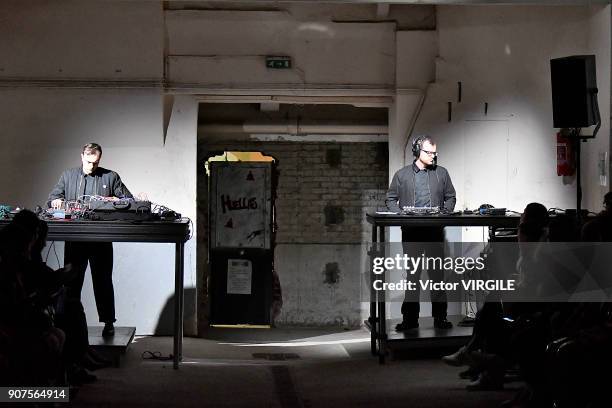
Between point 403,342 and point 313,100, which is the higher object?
point 313,100

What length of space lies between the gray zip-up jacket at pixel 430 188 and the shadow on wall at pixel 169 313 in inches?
95.3

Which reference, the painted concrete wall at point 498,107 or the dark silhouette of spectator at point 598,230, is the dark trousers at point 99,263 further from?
the dark silhouette of spectator at point 598,230

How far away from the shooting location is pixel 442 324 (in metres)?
7.47

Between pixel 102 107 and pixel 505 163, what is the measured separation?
364 cm

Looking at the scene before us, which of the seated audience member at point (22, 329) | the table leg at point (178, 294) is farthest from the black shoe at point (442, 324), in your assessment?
the seated audience member at point (22, 329)

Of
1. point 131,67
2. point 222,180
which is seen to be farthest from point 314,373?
point 222,180

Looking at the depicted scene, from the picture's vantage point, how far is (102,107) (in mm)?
8836

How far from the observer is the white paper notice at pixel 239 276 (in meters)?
10.8

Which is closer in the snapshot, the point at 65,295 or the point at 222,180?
the point at 65,295

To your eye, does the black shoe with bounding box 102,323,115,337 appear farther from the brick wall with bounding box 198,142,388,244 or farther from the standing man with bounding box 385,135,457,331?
the brick wall with bounding box 198,142,388,244

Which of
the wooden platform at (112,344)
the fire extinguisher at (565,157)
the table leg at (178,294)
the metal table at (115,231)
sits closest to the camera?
the metal table at (115,231)

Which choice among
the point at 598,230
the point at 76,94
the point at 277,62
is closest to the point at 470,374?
the point at 598,230

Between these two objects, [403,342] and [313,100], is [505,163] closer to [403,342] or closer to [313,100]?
[313,100]

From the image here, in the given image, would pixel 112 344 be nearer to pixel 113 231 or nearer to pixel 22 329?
pixel 113 231
